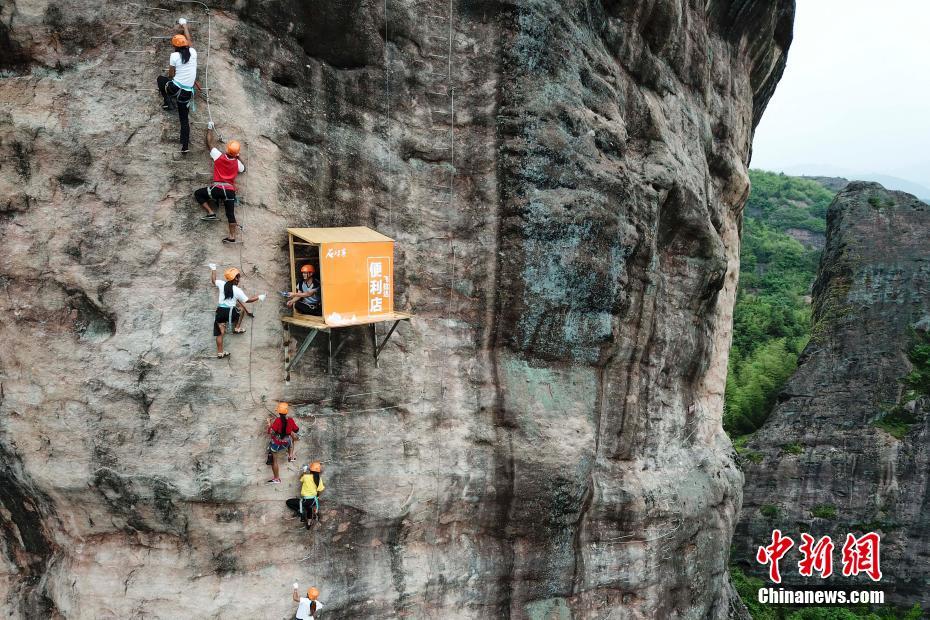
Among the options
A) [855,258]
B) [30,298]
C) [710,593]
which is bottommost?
[710,593]

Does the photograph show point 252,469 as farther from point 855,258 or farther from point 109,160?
point 855,258

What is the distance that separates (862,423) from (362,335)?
80.8 ft

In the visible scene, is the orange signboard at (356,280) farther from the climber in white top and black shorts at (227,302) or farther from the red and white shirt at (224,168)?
the red and white shirt at (224,168)

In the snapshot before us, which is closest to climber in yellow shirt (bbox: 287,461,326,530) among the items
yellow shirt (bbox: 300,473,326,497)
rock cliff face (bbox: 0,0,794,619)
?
yellow shirt (bbox: 300,473,326,497)

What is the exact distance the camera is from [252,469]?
855 centimetres

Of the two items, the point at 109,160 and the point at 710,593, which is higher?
the point at 109,160

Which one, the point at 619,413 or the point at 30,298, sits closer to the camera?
the point at 30,298

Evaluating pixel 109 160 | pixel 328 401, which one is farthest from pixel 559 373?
pixel 109 160

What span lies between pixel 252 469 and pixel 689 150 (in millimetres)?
10445

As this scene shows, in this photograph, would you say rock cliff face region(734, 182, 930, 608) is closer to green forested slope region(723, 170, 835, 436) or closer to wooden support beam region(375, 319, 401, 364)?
green forested slope region(723, 170, 835, 436)

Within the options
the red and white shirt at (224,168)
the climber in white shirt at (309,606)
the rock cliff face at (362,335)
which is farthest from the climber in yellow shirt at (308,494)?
the red and white shirt at (224,168)

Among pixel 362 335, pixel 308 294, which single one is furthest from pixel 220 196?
pixel 362 335
